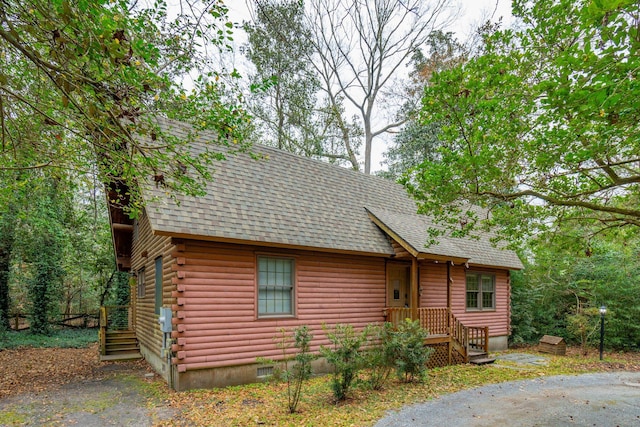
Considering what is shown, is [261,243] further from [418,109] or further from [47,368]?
[418,109]

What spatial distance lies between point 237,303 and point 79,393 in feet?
11.1

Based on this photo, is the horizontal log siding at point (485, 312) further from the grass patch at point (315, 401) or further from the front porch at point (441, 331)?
the grass patch at point (315, 401)

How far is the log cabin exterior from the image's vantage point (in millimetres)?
7629

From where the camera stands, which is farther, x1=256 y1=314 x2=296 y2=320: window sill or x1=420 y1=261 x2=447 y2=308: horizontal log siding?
x1=420 y1=261 x2=447 y2=308: horizontal log siding

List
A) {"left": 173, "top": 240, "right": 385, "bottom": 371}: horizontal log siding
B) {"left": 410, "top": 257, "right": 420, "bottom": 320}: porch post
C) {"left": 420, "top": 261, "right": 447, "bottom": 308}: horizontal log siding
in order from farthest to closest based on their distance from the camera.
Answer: {"left": 420, "top": 261, "right": 447, "bottom": 308}: horizontal log siding → {"left": 410, "top": 257, "right": 420, "bottom": 320}: porch post → {"left": 173, "top": 240, "right": 385, "bottom": 371}: horizontal log siding

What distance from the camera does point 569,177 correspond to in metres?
7.59

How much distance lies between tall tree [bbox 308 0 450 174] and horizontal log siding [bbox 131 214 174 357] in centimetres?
1445

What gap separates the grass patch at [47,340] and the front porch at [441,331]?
11.7 meters

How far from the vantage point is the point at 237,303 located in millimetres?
8180

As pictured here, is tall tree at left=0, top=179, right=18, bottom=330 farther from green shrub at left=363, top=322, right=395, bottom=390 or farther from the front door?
green shrub at left=363, top=322, right=395, bottom=390

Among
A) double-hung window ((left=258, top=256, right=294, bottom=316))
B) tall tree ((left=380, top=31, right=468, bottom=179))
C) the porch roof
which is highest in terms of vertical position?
tall tree ((left=380, top=31, right=468, bottom=179))

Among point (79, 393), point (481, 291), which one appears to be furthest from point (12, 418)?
point (481, 291)

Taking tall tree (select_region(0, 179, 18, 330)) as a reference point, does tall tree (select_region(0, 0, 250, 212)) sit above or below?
above

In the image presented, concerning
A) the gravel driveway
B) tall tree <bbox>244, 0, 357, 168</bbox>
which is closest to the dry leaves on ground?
the gravel driveway
